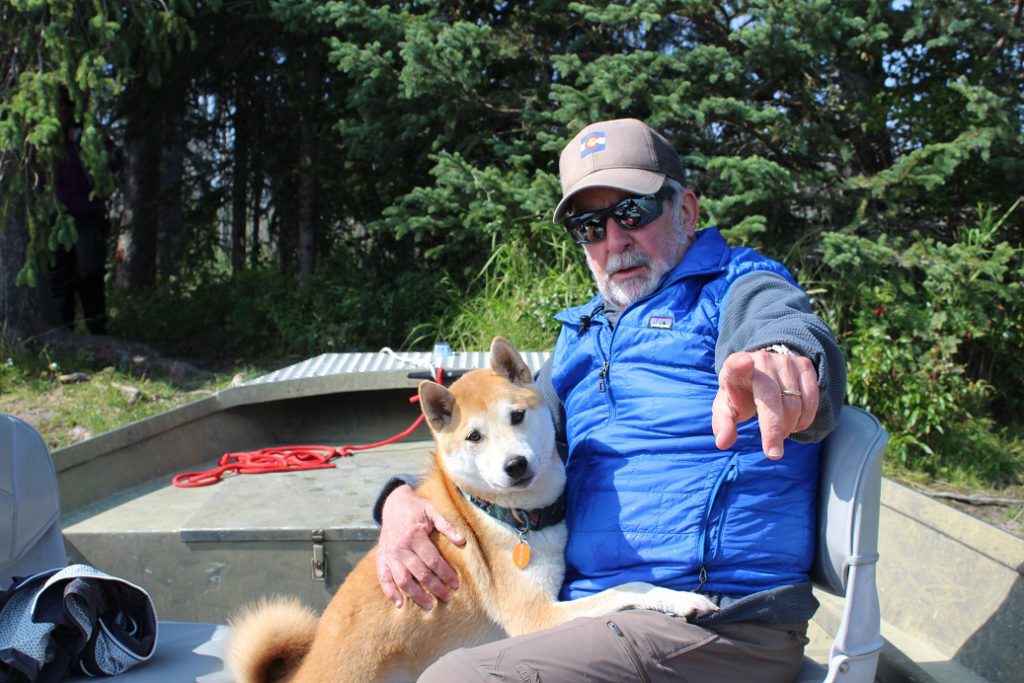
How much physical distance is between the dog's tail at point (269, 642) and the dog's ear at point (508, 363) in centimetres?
85

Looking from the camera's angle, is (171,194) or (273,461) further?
(171,194)

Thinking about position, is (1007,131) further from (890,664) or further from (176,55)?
(176,55)

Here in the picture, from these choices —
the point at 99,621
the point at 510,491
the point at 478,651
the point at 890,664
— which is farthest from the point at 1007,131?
the point at 99,621

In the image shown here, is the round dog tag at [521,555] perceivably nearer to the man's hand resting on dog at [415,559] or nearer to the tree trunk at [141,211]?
the man's hand resting on dog at [415,559]

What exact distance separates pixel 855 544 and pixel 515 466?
31.0 inches

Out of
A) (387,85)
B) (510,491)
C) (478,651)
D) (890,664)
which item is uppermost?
(387,85)

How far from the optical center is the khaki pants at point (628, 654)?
1687 millimetres

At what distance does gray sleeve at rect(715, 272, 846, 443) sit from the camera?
5.26 ft

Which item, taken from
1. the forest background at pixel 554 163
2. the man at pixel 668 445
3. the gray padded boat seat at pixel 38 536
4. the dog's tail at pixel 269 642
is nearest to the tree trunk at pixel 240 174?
the forest background at pixel 554 163

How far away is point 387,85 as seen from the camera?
5.98m

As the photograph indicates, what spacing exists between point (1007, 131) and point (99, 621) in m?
5.00

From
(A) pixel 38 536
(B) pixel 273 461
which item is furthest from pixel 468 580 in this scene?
(B) pixel 273 461

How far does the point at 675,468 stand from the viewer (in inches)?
75.2

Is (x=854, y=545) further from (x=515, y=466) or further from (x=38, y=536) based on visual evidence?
(x=38, y=536)
